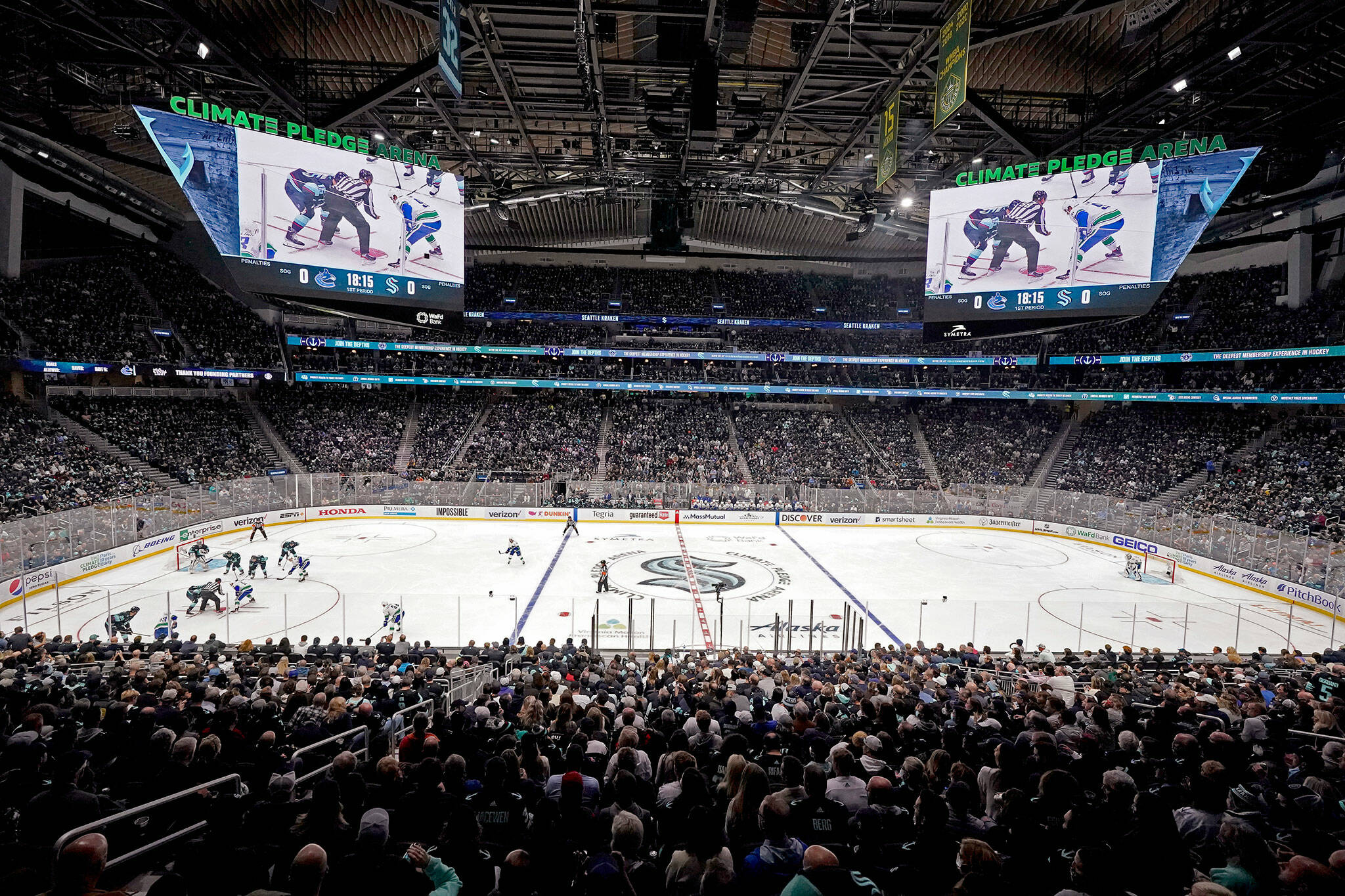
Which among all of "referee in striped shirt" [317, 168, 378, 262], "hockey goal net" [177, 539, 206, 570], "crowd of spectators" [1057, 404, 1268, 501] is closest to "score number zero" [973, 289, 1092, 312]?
"referee in striped shirt" [317, 168, 378, 262]

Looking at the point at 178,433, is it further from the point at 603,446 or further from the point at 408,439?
the point at 603,446

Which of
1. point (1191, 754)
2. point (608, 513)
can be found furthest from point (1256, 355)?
point (1191, 754)

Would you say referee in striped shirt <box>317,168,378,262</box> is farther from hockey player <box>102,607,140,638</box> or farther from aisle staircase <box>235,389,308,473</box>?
aisle staircase <box>235,389,308,473</box>

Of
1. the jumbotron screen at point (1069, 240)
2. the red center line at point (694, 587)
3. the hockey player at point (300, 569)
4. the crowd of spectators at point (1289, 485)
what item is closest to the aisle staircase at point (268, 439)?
the hockey player at point (300, 569)

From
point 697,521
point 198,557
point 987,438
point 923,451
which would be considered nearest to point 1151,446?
point 987,438

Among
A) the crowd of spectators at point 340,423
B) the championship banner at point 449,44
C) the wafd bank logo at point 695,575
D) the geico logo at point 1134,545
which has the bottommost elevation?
the wafd bank logo at point 695,575

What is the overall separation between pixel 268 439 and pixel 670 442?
24.1 m

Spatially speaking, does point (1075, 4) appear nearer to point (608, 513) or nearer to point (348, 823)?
point (348, 823)

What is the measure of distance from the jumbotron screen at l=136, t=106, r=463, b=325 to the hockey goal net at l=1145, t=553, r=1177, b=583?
25658 mm

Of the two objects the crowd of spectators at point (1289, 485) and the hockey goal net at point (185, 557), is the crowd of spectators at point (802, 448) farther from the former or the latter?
the hockey goal net at point (185, 557)

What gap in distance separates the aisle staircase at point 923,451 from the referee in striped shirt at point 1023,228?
2457cm

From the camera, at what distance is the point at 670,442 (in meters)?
40.8

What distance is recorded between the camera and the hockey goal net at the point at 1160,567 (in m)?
23.0

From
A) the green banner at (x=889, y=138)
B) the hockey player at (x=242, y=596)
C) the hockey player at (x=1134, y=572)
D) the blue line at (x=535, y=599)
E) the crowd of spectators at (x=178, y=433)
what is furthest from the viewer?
the crowd of spectators at (x=178, y=433)
